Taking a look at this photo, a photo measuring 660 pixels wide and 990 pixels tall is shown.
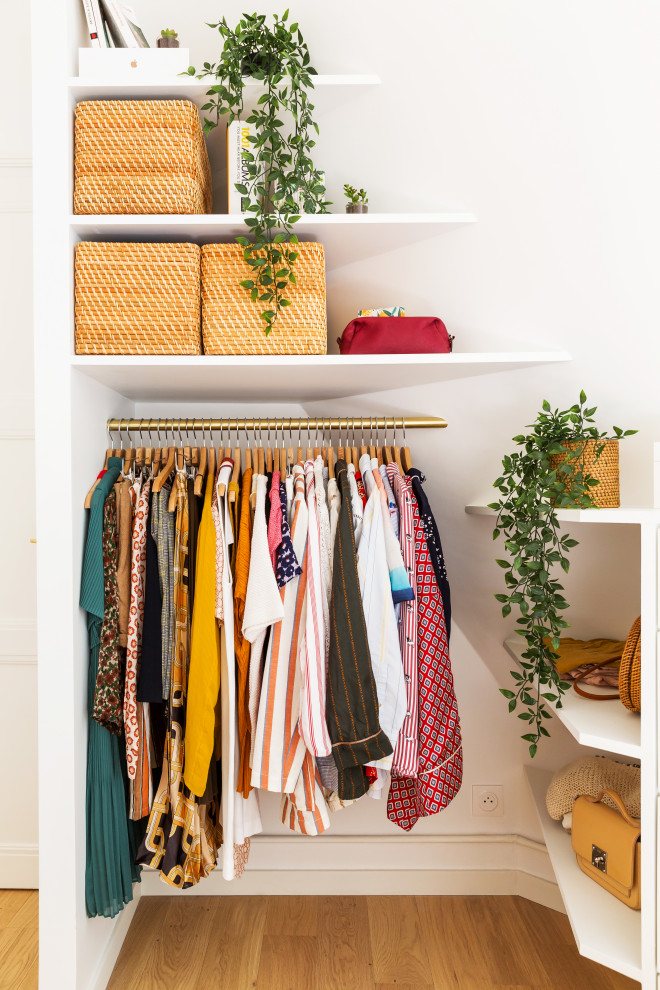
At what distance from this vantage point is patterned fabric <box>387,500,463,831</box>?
163 cm

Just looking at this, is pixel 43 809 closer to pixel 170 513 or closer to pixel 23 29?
pixel 170 513

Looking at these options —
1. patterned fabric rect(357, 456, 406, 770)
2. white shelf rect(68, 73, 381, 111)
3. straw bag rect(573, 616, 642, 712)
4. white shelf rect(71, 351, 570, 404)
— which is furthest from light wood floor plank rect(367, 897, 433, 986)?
white shelf rect(68, 73, 381, 111)

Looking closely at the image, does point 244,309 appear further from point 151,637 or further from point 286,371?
point 151,637

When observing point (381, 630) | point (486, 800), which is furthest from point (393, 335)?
point (486, 800)

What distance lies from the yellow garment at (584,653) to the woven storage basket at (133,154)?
1455 mm

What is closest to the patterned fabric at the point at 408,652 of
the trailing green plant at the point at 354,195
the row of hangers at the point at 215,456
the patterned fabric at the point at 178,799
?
the row of hangers at the point at 215,456

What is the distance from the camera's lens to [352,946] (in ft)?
5.84

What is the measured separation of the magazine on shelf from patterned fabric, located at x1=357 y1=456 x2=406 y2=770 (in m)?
1.30

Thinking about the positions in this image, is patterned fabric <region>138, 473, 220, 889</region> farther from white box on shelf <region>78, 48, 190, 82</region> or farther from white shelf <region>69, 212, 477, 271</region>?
white box on shelf <region>78, 48, 190, 82</region>

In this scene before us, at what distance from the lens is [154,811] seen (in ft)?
5.16

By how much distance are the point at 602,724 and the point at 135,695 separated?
42.6 inches

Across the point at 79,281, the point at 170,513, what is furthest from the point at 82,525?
the point at 79,281

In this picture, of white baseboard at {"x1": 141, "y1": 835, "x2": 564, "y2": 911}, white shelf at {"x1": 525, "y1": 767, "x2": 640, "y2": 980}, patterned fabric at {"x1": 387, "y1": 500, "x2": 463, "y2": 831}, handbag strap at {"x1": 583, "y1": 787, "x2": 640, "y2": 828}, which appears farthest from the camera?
white baseboard at {"x1": 141, "y1": 835, "x2": 564, "y2": 911}

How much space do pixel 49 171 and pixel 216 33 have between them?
0.67 metres
